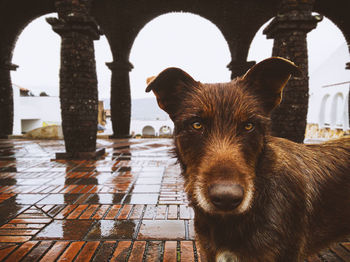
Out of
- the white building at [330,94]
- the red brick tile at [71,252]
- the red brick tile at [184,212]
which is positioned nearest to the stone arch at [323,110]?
the white building at [330,94]

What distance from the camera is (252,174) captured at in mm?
1234

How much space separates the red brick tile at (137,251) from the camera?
1.73 metres

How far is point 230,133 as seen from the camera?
52.2 inches

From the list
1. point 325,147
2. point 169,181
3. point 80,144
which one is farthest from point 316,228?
point 80,144

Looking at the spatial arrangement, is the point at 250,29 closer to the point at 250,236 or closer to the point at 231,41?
the point at 231,41

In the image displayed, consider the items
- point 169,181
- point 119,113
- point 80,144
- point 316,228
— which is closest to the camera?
point 316,228

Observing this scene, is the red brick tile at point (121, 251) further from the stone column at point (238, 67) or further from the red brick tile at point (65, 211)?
the stone column at point (238, 67)

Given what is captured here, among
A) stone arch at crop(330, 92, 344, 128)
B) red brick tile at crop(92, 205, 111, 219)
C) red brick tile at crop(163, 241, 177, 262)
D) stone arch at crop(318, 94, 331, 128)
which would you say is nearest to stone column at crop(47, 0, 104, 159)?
red brick tile at crop(92, 205, 111, 219)

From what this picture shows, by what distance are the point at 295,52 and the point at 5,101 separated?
11989 mm

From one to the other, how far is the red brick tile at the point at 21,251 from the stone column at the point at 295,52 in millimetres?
5048

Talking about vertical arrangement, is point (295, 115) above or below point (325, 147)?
above

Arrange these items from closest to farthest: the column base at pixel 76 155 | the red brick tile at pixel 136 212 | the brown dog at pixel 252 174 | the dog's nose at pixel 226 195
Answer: the dog's nose at pixel 226 195 < the brown dog at pixel 252 174 < the red brick tile at pixel 136 212 < the column base at pixel 76 155

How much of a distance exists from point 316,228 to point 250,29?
1124cm

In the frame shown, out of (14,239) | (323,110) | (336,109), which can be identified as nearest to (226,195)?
(14,239)
